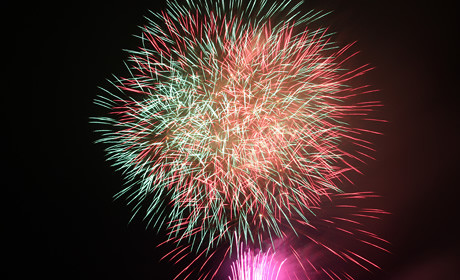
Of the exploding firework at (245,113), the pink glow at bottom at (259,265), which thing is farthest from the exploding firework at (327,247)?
the exploding firework at (245,113)

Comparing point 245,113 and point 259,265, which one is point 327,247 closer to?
point 259,265

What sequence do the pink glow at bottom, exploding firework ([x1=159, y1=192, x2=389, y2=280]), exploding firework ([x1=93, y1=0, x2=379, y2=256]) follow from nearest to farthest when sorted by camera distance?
1. exploding firework ([x1=93, y1=0, x2=379, y2=256])
2. exploding firework ([x1=159, y1=192, x2=389, y2=280])
3. the pink glow at bottom

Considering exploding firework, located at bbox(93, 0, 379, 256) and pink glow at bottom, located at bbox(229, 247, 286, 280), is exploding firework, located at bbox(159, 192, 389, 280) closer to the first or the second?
pink glow at bottom, located at bbox(229, 247, 286, 280)

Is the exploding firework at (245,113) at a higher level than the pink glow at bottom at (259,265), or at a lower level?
higher

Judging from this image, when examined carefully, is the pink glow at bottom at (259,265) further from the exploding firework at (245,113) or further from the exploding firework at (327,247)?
the exploding firework at (245,113)

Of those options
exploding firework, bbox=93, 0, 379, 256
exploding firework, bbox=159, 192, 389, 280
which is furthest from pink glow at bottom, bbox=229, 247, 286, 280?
exploding firework, bbox=93, 0, 379, 256

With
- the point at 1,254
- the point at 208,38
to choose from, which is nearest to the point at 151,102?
the point at 208,38

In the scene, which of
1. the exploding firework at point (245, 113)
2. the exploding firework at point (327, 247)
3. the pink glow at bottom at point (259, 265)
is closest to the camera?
the exploding firework at point (245, 113)
